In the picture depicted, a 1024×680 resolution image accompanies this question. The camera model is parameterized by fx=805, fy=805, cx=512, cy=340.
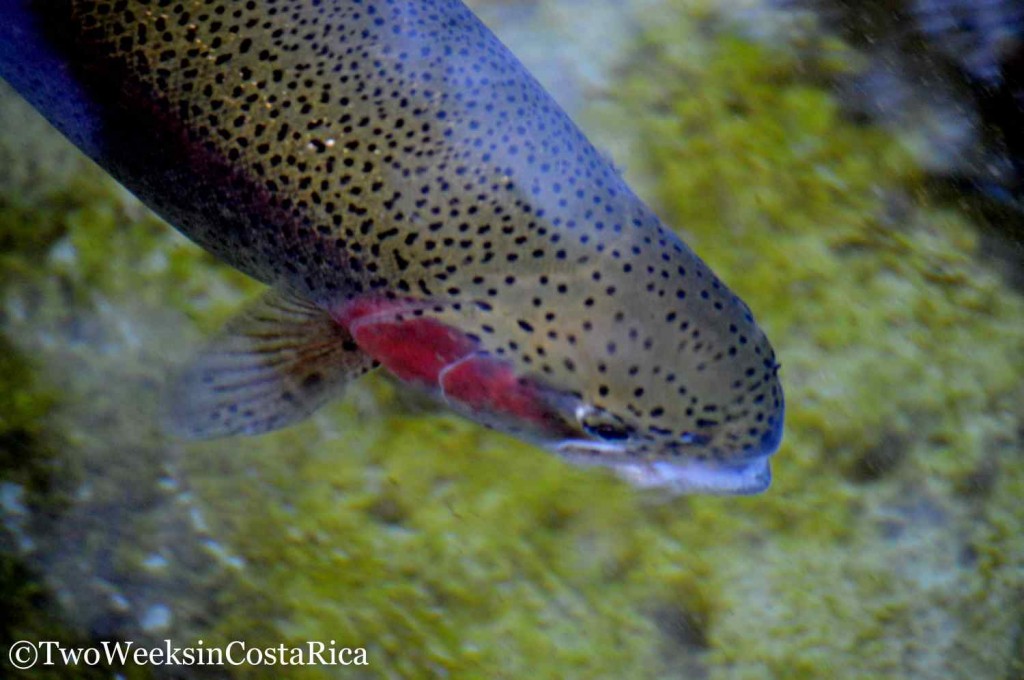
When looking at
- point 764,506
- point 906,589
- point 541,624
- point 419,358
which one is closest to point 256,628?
point 541,624

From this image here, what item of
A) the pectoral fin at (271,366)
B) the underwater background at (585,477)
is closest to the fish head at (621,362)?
the pectoral fin at (271,366)

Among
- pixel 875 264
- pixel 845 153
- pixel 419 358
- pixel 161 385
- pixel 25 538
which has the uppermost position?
pixel 845 153

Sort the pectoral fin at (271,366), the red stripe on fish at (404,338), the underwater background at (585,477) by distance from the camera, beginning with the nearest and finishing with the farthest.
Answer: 1. the red stripe on fish at (404,338)
2. the pectoral fin at (271,366)
3. the underwater background at (585,477)

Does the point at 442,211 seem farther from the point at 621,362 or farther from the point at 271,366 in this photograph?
the point at 271,366

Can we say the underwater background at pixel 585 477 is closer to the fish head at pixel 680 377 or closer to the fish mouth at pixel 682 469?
the fish mouth at pixel 682 469

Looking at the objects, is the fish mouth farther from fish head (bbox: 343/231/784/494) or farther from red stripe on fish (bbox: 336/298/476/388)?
red stripe on fish (bbox: 336/298/476/388)

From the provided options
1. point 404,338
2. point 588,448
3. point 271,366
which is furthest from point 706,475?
point 271,366

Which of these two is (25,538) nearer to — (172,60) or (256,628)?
(256,628)
